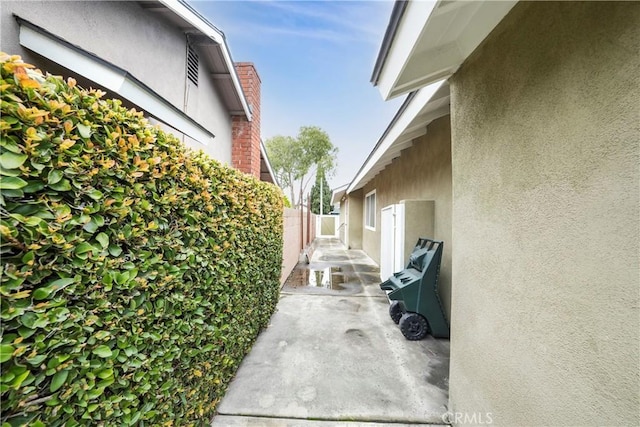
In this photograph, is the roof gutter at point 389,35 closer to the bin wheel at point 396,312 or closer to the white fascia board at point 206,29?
the white fascia board at point 206,29

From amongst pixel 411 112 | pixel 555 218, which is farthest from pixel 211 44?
pixel 555 218

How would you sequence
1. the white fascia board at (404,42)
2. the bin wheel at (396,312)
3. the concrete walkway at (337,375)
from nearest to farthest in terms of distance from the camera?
the white fascia board at (404,42)
the concrete walkway at (337,375)
the bin wheel at (396,312)

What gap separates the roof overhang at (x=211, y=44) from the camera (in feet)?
13.6

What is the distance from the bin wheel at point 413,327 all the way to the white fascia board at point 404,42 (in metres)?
3.56

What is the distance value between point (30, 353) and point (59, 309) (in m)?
0.17

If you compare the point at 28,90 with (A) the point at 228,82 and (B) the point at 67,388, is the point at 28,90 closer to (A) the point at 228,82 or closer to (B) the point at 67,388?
(B) the point at 67,388

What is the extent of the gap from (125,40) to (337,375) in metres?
5.23

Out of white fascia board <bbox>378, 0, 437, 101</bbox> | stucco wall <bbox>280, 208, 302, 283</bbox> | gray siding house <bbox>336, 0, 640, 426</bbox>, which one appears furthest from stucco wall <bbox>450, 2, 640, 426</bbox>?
stucco wall <bbox>280, 208, 302, 283</bbox>

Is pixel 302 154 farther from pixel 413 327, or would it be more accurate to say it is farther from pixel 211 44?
pixel 413 327

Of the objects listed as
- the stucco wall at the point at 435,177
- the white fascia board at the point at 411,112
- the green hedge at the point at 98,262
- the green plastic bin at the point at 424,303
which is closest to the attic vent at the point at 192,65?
the green hedge at the point at 98,262

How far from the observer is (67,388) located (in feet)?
4.02

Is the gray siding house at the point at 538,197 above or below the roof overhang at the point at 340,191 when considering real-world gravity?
below

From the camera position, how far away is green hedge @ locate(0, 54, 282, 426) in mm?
1044

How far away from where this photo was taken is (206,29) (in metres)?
4.82
